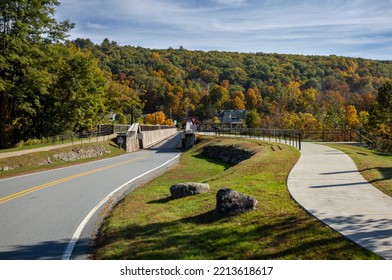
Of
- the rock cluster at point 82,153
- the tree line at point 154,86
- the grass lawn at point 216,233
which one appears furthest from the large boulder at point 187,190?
the tree line at point 154,86

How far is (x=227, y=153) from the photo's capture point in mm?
32312

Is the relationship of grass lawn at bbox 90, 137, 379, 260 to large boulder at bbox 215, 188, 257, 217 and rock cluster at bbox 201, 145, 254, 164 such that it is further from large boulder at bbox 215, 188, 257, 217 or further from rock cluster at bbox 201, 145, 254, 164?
rock cluster at bbox 201, 145, 254, 164

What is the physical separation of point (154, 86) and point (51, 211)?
13831 centimetres

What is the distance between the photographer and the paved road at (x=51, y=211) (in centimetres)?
805

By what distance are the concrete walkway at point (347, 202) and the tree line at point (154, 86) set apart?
85.0 feet

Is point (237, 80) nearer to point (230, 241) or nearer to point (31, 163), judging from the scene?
point (31, 163)

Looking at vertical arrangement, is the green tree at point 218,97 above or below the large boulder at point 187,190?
above

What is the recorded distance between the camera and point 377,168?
50.4ft

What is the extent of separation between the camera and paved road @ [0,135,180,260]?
8055 mm

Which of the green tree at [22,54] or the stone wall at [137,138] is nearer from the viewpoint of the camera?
the green tree at [22,54]

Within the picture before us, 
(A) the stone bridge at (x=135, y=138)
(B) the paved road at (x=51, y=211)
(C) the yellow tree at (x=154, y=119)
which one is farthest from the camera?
(C) the yellow tree at (x=154, y=119)

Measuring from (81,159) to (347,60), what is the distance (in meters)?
169

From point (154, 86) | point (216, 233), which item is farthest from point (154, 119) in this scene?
point (216, 233)

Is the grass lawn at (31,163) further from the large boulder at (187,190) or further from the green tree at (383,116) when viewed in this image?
the green tree at (383,116)
